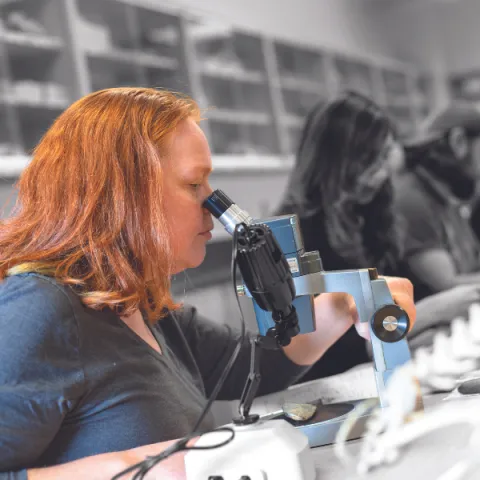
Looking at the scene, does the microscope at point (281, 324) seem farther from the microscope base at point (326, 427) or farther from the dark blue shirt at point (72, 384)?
the dark blue shirt at point (72, 384)

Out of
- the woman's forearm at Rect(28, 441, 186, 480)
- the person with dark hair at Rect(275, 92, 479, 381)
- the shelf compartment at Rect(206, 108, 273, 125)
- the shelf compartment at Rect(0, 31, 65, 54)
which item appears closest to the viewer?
the woman's forearm at Rect(28, 441, 186, 480)

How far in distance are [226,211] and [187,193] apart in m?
0.12

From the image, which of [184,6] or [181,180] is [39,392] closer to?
[181,180]

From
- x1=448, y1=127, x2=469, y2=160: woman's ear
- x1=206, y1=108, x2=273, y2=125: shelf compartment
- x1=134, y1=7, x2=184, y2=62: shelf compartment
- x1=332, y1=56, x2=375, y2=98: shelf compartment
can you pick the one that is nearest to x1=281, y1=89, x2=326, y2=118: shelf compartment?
x1=206, y1=108, x2=273, y2=125: shelf compartment

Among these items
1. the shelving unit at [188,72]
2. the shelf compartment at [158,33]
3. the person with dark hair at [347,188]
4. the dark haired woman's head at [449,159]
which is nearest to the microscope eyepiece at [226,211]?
the person with dark hair at [347,188]

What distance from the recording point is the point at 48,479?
77 centimetres

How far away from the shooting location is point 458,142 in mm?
2496

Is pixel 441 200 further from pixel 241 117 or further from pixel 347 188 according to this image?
pixel 241 117

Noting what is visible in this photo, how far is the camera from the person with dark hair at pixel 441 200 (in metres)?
2.03

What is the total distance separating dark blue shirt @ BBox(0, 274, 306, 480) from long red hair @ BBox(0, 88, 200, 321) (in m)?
0.04

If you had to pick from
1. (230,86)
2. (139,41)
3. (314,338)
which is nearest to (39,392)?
(314,338)

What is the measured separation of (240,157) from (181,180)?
2579 mm

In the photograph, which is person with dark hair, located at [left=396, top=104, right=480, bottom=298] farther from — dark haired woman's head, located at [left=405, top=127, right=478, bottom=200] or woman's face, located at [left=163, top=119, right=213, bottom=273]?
woman's face, located at [left=163, top=119, right=213, bottom=273]

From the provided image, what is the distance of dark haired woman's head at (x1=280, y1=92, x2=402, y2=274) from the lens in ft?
5.76
